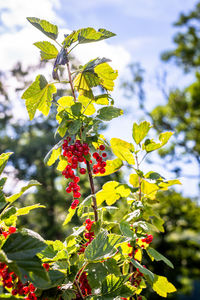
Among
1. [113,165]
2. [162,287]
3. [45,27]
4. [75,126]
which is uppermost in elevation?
[45,27]

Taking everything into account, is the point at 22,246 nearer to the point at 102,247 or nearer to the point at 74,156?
the point at 102,247

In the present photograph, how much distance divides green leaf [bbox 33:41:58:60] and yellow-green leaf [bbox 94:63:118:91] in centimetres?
12

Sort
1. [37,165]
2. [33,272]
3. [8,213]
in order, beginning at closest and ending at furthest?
[33,272] < [8,213] < [37,165]

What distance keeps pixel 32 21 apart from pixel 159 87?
28.1ft

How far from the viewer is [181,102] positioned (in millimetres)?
9422

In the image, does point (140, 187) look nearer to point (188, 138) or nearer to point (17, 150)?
point (188, 138)

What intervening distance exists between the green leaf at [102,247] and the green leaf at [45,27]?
517mm

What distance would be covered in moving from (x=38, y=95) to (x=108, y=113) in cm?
19

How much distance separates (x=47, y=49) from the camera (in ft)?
2.63

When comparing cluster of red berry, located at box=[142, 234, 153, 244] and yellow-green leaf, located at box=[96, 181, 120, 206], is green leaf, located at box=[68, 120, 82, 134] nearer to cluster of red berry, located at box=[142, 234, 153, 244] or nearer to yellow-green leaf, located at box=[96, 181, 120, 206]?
yellow-green leaf, located at box=[96, 181, 120, 206]

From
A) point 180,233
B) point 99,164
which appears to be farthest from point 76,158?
point 180,233

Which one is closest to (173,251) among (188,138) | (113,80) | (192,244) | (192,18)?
(192,244)

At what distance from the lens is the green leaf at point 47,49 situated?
79cm

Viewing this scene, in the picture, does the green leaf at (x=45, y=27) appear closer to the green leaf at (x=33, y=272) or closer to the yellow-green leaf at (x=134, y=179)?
the yellow-green leaf at (x=134, y=179)
